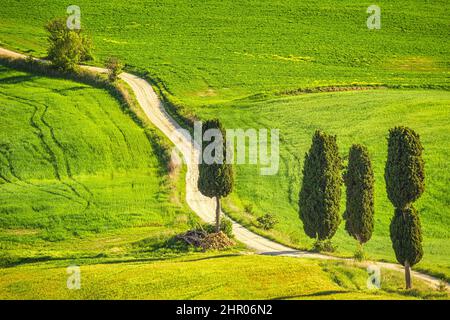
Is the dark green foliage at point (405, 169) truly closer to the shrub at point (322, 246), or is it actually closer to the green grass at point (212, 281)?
the green grass at point (212, 281)

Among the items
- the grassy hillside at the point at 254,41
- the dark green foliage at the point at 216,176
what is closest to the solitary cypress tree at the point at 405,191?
the dark green foliage at the point at 216,176

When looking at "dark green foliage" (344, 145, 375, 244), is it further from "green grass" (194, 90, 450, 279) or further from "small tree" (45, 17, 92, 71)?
"small tree" (45, 17, 92, 71)

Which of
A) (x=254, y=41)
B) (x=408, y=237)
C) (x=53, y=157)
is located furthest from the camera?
(x=254, y=41)

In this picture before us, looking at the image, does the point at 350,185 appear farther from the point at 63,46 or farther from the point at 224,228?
the point at 63,46

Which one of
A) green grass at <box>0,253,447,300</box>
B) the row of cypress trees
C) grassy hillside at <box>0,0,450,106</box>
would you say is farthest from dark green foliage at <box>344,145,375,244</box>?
grassy hillside at <box>0,0,450,106</box>

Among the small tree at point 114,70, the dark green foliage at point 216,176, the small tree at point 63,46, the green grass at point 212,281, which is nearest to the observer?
the green grass at point 212,281

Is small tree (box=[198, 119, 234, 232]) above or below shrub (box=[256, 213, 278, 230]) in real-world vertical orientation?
above

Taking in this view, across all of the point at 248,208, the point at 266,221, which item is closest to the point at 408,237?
the point at 266,221
